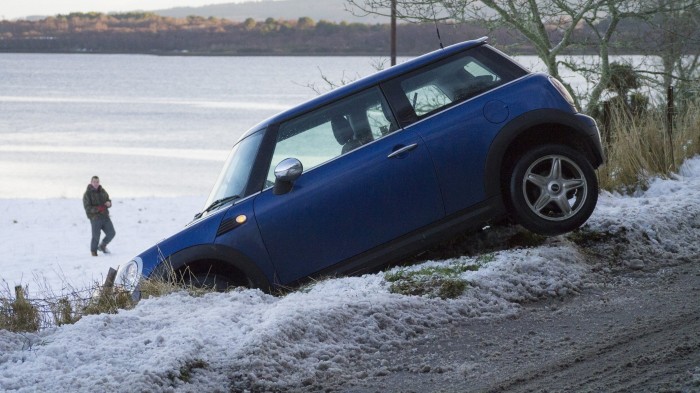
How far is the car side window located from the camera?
24.1 ft

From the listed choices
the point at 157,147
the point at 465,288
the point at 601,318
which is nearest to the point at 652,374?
the point at 601,318

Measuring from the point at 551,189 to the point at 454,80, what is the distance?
1100 millimetres

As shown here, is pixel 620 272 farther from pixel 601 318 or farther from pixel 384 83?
pixel 384 83

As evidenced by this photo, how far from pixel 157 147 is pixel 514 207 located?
82376 mm

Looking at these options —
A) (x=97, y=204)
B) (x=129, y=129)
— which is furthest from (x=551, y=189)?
(x=129, y=129)

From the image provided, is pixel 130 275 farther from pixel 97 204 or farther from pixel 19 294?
pixel 97 204

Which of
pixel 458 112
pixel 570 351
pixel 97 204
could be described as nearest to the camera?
pixel 570 351

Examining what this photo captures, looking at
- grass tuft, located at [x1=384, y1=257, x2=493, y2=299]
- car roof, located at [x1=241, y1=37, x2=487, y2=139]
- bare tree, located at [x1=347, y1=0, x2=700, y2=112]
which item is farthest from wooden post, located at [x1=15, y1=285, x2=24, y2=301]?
bare tree, located at [x1=347, y1=0, x2=700, y2=112]

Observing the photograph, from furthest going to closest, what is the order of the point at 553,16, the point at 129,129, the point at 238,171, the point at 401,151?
the point at 129,129
the point at 553,16
the point at 238,171
the point at 401,151

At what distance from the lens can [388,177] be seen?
23.7ft

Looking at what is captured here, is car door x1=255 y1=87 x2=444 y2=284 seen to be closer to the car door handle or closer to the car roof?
the car door handle

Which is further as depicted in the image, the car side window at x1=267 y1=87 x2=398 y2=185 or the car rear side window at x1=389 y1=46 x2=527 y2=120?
the car rear side window at x1=389 y1=46 x2=527 y2=120

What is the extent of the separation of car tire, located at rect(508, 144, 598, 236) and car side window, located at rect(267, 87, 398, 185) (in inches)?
40.7

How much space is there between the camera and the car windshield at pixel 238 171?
750 cm
